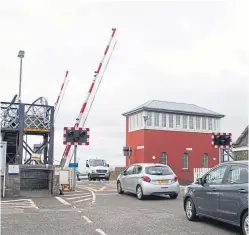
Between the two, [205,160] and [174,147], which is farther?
[205,160]

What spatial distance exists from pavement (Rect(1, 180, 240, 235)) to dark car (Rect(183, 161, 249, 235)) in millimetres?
416

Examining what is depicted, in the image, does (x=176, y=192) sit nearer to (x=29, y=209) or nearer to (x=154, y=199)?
(x=154, y=199)

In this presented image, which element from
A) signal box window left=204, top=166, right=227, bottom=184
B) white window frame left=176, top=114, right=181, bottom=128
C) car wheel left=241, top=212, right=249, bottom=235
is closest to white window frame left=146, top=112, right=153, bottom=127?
white window frame left=176, top=114, right=181, bottom=128

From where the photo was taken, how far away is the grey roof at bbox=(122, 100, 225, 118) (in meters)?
38.8

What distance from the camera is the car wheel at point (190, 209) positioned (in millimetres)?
10375

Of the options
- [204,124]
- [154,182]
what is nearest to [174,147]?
[204,124]

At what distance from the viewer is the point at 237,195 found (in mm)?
8383

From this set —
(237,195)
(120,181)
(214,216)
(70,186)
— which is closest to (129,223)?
(214,216)

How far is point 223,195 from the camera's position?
891 centimetres

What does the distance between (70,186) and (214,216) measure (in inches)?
465

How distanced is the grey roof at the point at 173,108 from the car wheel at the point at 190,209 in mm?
27523

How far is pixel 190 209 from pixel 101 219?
240 centimetres

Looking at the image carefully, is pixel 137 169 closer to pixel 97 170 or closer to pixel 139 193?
pixel 139 193

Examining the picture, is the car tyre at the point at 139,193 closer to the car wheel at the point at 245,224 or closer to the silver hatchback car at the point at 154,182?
the silver hatchback car at the point at 154,182
